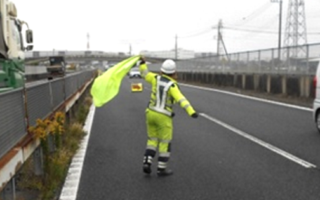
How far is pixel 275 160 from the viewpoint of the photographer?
6992mm

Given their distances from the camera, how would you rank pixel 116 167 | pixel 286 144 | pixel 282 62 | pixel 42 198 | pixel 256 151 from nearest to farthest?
pixel 42 198, pixel 116 167, pixel 256 151, pixel 286 144, pixel 282 62

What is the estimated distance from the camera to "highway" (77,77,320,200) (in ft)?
17.7

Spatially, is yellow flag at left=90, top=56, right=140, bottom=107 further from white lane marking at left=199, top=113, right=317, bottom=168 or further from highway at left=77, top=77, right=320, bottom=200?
white lane marking at left=199, top=113, right=317, bottom=168

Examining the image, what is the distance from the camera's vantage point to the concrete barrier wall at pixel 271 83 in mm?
17047

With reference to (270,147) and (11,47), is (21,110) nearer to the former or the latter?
(270,147)

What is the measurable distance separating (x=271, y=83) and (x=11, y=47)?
1362 cm

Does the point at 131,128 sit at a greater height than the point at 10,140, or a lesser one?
lesser

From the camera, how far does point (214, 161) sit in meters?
7.04

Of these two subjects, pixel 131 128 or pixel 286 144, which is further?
pixel 131 128

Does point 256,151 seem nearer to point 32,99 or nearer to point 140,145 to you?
point 140,145

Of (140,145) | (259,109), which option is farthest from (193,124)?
(259,109)

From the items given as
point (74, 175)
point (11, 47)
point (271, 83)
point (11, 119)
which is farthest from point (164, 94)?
point (271, 83)

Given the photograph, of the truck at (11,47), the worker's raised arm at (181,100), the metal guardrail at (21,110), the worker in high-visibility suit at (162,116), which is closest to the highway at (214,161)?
the worker in high-visibility suit at (162,116)

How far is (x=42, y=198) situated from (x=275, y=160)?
3.87 metres
